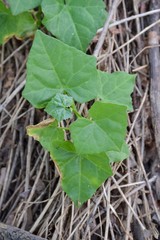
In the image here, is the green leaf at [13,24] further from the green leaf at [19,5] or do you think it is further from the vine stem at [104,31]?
the vine stem at [104,31]

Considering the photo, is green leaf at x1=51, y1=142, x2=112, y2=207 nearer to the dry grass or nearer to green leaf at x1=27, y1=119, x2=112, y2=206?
green leaf at x1=27, y1=119, x2=112, y2=206

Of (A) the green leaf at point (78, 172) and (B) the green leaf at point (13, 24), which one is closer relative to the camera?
(A) the green leaf at point (78, 172)

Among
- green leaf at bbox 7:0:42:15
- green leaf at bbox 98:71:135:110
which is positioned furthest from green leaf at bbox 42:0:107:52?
green leaf at bbox 98:71:135:110

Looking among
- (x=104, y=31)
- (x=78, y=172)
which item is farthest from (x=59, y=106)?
(x=104, y=31)

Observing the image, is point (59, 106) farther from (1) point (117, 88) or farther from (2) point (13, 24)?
(2) point (13, 24)

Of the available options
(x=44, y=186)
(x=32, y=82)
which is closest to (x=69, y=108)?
(x=32, y=82)

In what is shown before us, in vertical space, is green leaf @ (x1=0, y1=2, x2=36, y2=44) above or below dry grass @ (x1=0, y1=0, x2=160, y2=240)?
above

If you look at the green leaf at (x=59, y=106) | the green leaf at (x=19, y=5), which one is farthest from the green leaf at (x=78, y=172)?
the green leaf at (x=19, y=5)
